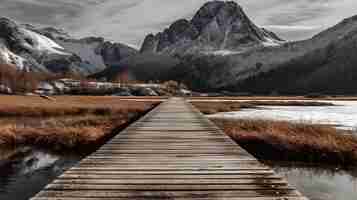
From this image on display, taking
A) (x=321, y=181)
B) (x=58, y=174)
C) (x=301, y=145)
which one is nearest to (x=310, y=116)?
(x=301, y=145)

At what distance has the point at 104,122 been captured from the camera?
28.6 meters

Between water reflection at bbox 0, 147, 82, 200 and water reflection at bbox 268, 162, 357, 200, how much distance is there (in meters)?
9.88

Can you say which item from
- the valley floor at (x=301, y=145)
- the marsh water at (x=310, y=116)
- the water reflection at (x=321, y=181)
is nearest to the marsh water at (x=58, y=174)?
the water reflection at (x=321, y=181)

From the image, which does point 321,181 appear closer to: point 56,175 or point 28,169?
point 56,175

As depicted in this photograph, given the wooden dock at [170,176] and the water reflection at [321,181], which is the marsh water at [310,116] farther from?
the wooden dock at [170,176]

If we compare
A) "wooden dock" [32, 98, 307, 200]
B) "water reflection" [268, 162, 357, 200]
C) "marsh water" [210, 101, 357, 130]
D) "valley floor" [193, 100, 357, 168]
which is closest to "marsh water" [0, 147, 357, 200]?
"water reflection" [268, 162, 357, 200]

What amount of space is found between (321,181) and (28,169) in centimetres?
1271

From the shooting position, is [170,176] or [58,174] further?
[58,174]

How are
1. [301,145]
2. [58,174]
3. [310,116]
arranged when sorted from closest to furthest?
[58,174]
[301,145]
[310,116]

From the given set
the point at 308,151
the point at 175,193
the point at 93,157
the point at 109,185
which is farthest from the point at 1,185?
the point at 308,151

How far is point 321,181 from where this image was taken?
14.4m

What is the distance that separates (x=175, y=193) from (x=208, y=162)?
2685mm

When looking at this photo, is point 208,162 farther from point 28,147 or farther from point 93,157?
point 28,147

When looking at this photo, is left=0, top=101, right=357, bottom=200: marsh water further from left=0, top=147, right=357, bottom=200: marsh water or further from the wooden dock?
the wooden dock
